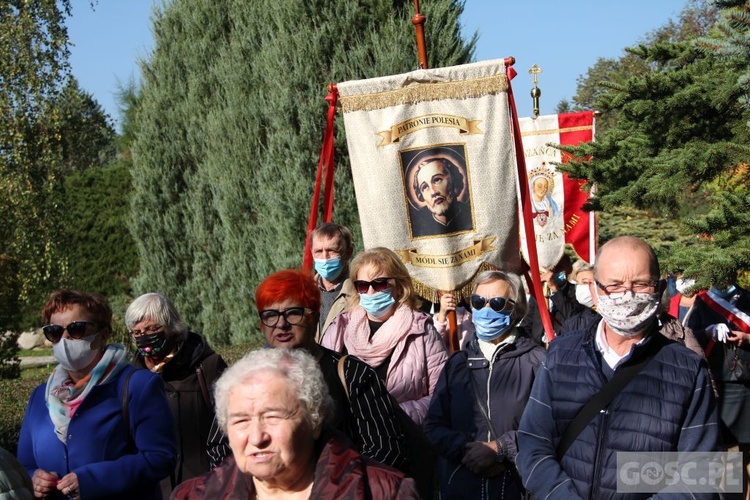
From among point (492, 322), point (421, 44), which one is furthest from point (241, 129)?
point (492, 322)


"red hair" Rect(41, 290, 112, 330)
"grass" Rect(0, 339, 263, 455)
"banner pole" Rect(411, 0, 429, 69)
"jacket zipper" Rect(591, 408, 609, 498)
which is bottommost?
"grass" Rect(0, 339, 263, 455)

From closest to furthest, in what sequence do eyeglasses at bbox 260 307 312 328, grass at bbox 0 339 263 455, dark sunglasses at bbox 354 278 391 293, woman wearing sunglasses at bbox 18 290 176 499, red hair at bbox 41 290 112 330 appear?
woman wearing sunglasses at bbox 18 290 176 499
eyeglasses at bbox 260 307 312 328
red hair at bbox 41 290 112 330
dark sunglasses at bbox 354 278 391 293
grass at bbox 0 339 263 455

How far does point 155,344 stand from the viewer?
15.6ft

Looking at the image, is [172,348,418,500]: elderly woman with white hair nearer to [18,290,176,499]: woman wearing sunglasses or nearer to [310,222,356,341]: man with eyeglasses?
[18,290,176,499]: woman wearing sunglasses

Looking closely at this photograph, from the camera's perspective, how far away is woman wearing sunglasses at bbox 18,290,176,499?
3820 millimetres

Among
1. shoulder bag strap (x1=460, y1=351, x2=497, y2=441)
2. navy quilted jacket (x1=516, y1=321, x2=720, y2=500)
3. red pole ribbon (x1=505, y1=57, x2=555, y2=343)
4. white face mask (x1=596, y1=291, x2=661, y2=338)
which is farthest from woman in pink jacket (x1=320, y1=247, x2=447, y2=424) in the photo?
red pole ribbon (x1=505, y1=57, x2=555, y2=343)

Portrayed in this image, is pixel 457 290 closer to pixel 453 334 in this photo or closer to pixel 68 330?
pixel 453 334

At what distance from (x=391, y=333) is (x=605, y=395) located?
1579 mm

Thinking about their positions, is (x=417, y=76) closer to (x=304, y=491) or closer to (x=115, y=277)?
(x=304, y=491)

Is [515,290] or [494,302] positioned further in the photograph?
[515,290]

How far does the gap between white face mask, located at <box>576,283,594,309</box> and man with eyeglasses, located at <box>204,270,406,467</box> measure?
4433 millimetres

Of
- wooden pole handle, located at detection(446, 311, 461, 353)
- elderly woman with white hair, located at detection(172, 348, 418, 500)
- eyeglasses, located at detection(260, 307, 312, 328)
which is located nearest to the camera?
elderly woman with white hair, located at detection(172, 348, 418, 500)

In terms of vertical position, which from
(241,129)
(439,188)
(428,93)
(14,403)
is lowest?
(14,403)

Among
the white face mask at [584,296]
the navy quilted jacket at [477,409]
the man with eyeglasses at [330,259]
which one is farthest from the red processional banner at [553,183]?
the navy quilted jacket at [477,409]
